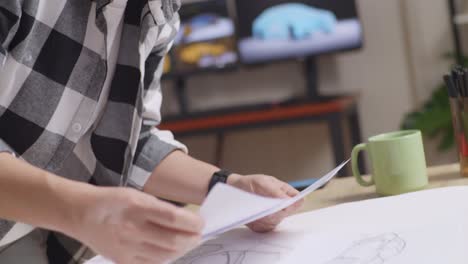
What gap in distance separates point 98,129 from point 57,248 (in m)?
0.17

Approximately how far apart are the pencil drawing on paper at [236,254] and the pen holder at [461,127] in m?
0.38

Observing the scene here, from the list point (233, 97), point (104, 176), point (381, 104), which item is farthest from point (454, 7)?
point (104, 176)

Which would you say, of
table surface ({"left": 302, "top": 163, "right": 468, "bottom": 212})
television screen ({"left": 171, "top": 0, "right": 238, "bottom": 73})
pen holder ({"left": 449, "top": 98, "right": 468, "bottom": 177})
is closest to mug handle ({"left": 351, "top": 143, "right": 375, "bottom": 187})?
table surface ({"left": 302, "top": 163, "right": 468, "bottom": 212})

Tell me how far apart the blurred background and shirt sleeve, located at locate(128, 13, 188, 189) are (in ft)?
6.56

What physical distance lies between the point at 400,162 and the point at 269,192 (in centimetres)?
20

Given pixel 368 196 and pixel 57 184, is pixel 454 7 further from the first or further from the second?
pixel 57 184

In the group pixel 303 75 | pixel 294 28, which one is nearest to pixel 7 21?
pixel 294 28

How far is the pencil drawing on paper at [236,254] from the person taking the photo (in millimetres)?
740

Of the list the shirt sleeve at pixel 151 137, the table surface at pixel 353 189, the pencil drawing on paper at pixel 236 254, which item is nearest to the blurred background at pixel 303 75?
the table surface at pixel 353 189

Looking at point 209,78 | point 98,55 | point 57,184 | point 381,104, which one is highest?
point 98,55

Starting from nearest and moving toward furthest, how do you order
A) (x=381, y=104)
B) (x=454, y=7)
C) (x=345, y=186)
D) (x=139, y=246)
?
(x=139, y=246), (x=345, y=186), (x=454, y=7), (x=381, y=104)

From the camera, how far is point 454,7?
3.29m

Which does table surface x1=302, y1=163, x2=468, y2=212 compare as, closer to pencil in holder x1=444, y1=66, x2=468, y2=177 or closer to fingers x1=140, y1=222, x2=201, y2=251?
pencil in holder x1=444, y1=66, x2=468, y2=177

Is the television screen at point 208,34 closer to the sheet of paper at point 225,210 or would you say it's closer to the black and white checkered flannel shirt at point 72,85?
the black and white checkered flannel shirt at point 72,85
